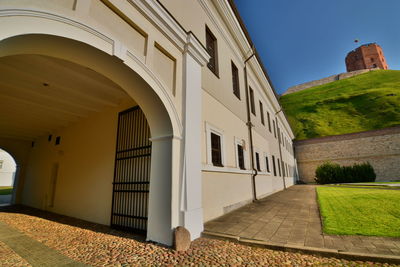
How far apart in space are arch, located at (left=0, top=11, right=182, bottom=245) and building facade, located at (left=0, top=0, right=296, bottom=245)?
0.05ft

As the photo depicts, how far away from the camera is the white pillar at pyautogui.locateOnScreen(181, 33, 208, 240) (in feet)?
12.2

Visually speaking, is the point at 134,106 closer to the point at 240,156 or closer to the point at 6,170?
the point at 240,156

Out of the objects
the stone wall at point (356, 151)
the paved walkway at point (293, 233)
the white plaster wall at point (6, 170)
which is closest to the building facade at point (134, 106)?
the paved walkway at point (293, 233)

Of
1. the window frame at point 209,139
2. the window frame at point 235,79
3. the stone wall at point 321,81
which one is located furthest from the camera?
the stone wall at point 321,81

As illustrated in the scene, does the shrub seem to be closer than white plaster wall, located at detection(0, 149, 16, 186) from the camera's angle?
Yes

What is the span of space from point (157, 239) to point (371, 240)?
373 cm

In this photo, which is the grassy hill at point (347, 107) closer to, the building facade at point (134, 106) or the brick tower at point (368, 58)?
the brick tower at point (368, 58)

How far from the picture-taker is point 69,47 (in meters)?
2.51

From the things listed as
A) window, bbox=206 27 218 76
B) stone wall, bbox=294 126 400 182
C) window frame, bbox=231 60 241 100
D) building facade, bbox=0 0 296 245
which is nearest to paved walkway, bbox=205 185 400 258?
building facade, bbox=0 0 296 245

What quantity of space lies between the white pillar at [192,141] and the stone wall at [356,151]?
99.1 ft

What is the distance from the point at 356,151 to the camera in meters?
25.6

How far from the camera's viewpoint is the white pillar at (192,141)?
3.71 meters

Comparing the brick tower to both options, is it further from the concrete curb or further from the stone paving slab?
the stone paving slab

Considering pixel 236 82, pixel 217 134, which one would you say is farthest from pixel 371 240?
pixel 236 82
